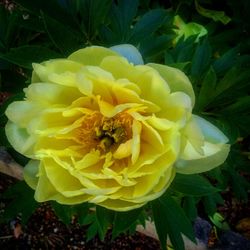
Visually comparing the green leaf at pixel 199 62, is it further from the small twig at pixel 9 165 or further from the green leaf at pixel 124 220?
the small twig at pixel 9 165

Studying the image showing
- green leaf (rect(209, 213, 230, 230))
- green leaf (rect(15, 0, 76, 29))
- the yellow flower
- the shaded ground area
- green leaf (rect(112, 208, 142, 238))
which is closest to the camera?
the yellow flower

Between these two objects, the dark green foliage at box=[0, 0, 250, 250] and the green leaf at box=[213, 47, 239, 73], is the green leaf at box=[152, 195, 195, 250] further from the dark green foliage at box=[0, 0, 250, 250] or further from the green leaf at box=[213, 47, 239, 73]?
the green leaf at box=[213, 47, 239, 73]

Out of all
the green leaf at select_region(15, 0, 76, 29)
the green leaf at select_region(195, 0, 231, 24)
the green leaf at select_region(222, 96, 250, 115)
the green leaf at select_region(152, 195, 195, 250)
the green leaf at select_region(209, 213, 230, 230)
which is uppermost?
the green leaf at select_region(15, 0, 76, 29)

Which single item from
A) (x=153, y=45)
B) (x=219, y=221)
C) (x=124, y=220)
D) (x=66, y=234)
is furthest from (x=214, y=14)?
(x=66, y=234)

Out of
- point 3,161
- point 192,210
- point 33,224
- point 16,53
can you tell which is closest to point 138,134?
point 16,53

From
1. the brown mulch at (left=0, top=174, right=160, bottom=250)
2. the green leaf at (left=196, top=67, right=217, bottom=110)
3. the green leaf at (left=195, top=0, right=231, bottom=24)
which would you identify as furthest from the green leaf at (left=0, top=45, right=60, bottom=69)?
the brown mulch at (left=0, top=174, right=160, bottom=250)

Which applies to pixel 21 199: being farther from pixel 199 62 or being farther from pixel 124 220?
pixel 199 62
